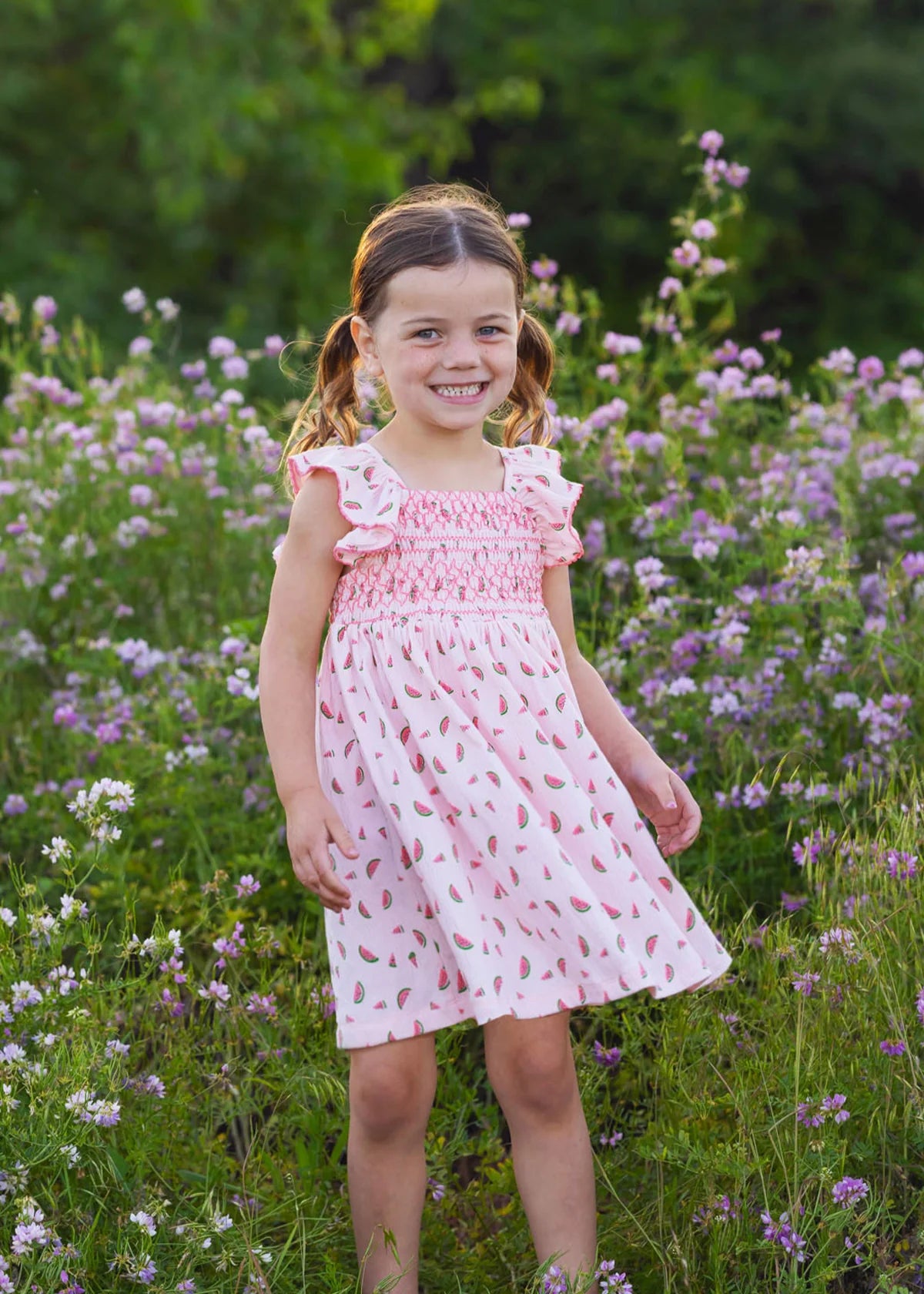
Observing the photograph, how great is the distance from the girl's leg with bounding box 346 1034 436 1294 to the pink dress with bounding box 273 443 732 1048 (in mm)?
58

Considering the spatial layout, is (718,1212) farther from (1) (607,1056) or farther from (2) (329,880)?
(2) (329,880)

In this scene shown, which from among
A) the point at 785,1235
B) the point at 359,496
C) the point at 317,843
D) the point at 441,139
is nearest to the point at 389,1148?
the point at 317,843

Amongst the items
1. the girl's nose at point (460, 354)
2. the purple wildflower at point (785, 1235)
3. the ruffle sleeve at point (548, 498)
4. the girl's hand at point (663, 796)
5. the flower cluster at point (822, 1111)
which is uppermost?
the girl's nose at point (460, 354)

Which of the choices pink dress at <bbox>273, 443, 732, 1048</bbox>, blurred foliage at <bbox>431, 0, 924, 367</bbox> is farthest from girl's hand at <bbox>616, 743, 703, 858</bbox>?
blurred foliage at <bbox>431, 0, 924, 367</bbox>

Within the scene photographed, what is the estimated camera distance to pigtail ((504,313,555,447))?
300cm

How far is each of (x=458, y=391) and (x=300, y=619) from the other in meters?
0.44

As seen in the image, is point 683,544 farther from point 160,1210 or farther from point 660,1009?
point 160,1210

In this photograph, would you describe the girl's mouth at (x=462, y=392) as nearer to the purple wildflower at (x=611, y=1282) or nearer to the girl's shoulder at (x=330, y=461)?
the girl's shoulder at (x=330, y=461)

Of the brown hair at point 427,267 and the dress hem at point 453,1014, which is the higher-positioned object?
the brown hair at point 427,267

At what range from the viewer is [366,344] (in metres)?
2.71

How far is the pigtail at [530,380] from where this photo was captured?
9.86ft

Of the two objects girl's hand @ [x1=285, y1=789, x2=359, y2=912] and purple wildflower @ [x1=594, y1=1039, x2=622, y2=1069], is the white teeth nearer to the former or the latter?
girl's hand @ [x1=285, y1=789, x2=359, y2=912]

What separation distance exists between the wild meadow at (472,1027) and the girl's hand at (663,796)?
238 mm

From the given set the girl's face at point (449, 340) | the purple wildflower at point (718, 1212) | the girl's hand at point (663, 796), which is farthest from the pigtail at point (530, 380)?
the purple wildflower at point (718, 1212)
